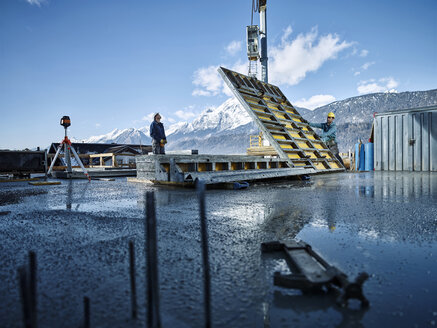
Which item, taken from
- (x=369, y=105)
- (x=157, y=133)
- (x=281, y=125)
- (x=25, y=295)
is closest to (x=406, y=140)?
(x=281, y=125)

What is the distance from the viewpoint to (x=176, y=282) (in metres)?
1.65

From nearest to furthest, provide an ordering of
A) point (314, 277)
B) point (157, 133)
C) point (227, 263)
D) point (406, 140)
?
1. point (314, 277)
2. point (227, 263)
3. point (157, 133)
4. point (406, 140)

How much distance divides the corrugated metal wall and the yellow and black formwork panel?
2.49 meters

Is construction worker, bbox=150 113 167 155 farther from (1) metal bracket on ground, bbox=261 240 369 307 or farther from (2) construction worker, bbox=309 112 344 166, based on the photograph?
(1) metal bracket on ground, bbox=261 240 369 307

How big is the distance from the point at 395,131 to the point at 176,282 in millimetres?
14265

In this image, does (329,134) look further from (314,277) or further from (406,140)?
(314,277)

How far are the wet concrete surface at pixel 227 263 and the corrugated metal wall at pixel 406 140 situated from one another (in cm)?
1020

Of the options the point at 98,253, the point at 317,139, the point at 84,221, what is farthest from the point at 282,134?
the point at 98,253

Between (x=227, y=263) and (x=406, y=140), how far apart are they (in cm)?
1370

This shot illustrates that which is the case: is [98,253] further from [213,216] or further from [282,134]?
[282,134]

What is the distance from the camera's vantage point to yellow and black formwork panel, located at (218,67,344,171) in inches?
394

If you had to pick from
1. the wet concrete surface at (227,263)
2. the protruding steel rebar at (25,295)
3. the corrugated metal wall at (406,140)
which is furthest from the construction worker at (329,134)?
the protruding steel rebar at (25,295)

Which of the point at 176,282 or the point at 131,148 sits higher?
the point at 131,148

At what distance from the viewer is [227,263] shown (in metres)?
1.94
